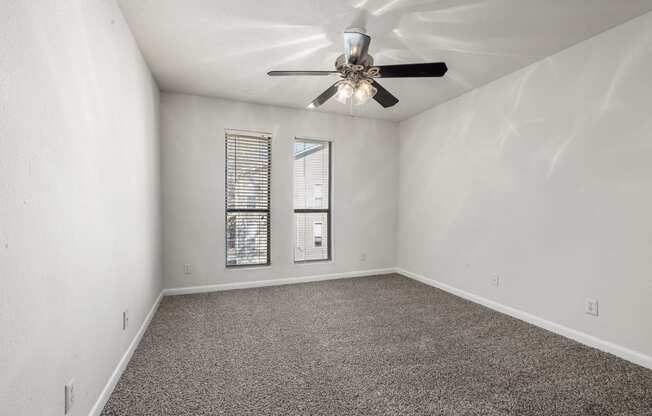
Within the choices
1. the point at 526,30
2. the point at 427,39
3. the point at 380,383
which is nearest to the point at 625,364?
the point at 380,383

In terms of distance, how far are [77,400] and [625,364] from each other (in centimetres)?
331

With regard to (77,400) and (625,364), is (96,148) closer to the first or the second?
(77,400)

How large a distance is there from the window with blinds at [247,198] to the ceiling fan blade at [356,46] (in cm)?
217

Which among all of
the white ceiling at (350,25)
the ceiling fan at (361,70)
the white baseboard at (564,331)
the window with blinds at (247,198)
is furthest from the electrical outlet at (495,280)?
the window with blinds at (247,198)

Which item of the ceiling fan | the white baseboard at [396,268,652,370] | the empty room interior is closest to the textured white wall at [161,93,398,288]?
the empty room interior

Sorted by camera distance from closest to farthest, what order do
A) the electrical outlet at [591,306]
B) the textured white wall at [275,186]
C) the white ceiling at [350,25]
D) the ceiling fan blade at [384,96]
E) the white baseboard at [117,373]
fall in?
the white baseboard at [117,373]
the white ceiling at [350,25]
the electrical outlet at [591,306]
the ceiling fan blade at [384,96]
the textured white wall at [275,186]

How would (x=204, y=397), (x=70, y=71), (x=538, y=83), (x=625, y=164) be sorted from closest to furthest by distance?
1. (x=70, y=71)
2. (x=204, y=397)
3. (x=625, y=164)
4. (x=538, y=83)

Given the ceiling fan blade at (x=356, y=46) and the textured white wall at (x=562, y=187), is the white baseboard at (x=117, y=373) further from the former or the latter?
the textured white wall at (x=562, y=187)

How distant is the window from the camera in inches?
174

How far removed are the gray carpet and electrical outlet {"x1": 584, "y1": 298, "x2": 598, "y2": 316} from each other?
0.28m

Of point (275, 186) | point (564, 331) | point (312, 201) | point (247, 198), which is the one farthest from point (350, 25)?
point (564, 331)

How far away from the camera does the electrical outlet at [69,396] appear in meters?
1.27

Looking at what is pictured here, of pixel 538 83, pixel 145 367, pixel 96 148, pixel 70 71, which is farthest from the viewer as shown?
pixel 538 83

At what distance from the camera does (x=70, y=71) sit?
133 centimetres
